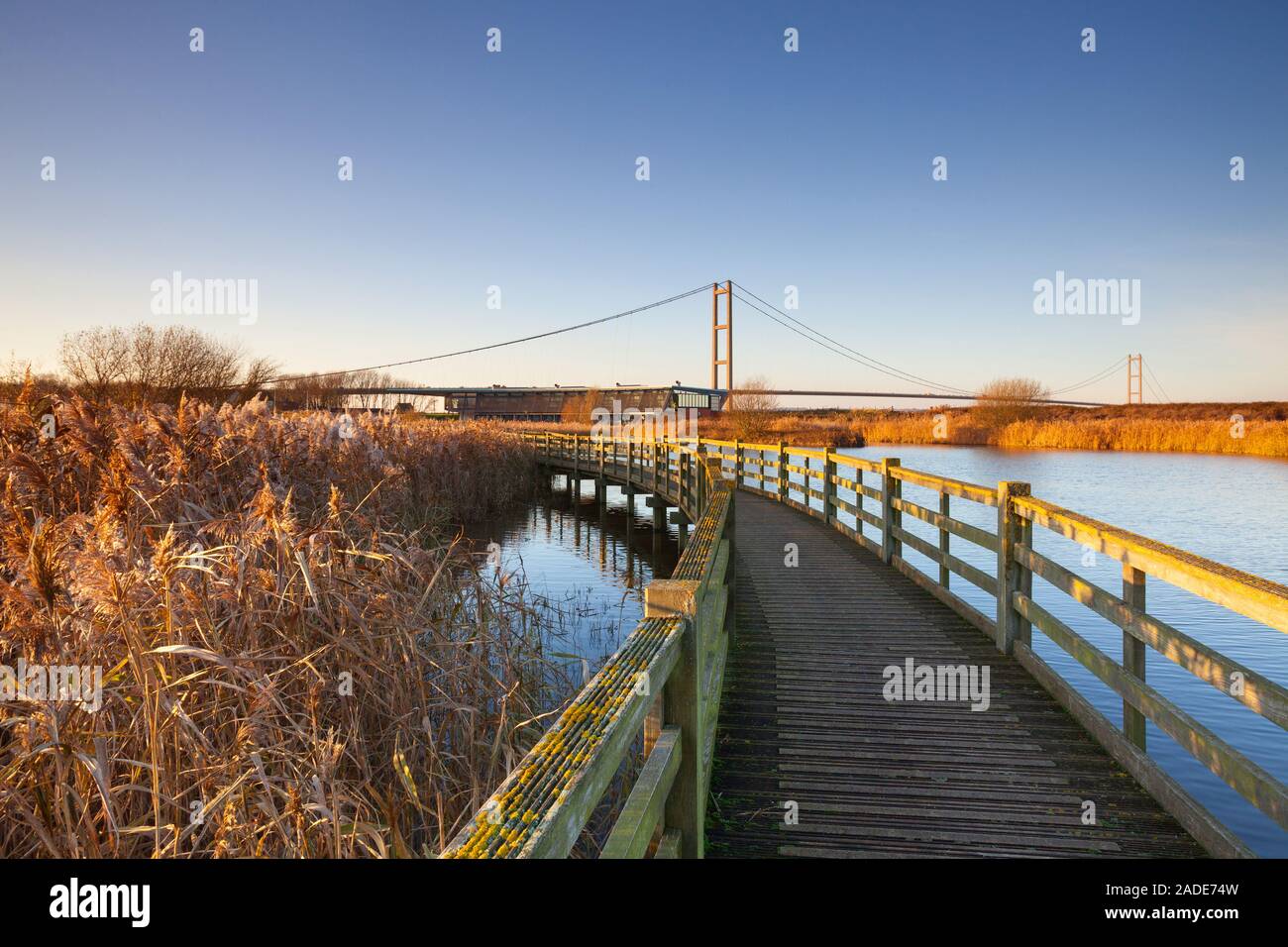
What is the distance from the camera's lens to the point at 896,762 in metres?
4.23

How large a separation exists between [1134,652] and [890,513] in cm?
515

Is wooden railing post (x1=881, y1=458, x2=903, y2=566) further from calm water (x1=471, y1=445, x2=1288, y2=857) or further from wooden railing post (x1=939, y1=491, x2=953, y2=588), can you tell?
calm water (x1=471, y1=445, x2=1288, y2=857)

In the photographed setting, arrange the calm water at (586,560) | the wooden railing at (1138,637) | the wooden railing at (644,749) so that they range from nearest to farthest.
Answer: the wooden railing at (644,749)
the wooden railing at (1138,637)
the calm water at (586,560)

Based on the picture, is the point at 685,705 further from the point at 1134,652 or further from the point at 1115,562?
the point at 1115,562

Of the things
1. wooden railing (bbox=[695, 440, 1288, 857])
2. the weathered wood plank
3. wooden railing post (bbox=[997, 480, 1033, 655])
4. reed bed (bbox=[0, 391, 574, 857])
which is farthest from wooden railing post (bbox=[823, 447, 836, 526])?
the weathered wood plank

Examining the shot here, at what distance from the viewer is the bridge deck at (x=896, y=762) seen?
348 cm

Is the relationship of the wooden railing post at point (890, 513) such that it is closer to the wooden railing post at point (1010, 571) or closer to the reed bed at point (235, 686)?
the wooden railing post at point (1010, 571)

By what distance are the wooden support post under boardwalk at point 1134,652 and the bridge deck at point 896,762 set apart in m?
0.20

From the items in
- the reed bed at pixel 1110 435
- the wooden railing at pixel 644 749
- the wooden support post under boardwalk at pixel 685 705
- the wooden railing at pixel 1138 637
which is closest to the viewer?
the wooden railing at pixel 644 749

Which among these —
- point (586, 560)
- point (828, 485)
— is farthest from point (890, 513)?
point (586, 560)


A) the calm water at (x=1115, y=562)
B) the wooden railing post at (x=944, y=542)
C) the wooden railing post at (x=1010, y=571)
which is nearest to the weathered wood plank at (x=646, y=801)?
the wooden railing post at (x=1010, y=571)

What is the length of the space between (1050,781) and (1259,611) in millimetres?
1519

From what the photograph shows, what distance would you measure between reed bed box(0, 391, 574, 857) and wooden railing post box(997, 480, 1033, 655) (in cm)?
333
